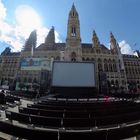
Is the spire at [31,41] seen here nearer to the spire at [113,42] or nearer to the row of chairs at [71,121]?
the spire at [113,42]

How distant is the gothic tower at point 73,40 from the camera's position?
51.9 metres

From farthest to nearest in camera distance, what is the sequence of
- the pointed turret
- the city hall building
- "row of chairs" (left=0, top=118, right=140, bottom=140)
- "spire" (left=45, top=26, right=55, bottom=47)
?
"spire" (left=45, top=26, right=55, bottom=47), the pointed turret, the city hall building, "row of chairs" (left=0, top=118, right=140, bottom=140)

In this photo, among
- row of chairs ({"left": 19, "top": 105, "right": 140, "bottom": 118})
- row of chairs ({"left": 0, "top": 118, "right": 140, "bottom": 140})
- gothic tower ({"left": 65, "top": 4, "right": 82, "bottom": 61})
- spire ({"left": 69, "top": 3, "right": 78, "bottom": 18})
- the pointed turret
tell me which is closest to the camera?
row of chairs ({"left": 0, "top": 118, "right": 140, "bottom": 140})

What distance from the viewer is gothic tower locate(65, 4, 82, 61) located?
51906mm

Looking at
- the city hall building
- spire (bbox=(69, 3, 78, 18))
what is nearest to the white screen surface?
the city hall building

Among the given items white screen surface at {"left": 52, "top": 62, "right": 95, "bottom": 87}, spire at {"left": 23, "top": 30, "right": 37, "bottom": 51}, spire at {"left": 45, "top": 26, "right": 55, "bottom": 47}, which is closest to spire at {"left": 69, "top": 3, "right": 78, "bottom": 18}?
spire at {"left": 45, "top": 26, "right": 55, "bottom": 47}

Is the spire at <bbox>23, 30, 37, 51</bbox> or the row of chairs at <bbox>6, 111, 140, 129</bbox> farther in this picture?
the spire at <bbox>23, 30, 37, 51</bbox>

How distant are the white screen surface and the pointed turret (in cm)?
2907

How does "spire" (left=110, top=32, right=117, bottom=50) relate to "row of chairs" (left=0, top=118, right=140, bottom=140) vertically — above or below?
above

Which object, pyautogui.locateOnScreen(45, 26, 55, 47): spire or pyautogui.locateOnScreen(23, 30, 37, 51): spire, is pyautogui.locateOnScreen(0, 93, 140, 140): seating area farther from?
pyautogui.locateOnScreen(23, 30, 37, 51): spire

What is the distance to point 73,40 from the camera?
174 feet

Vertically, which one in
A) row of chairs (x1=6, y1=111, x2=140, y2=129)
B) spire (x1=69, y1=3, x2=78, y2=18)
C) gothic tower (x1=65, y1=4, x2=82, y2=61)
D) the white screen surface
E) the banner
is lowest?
row of chairs (x1=6, y1=111, x2=140, y2=129)

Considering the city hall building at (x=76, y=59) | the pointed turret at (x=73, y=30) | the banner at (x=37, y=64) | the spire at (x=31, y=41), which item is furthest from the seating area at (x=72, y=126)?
the spire at (x=31, y=41)

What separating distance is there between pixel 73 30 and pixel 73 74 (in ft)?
115
